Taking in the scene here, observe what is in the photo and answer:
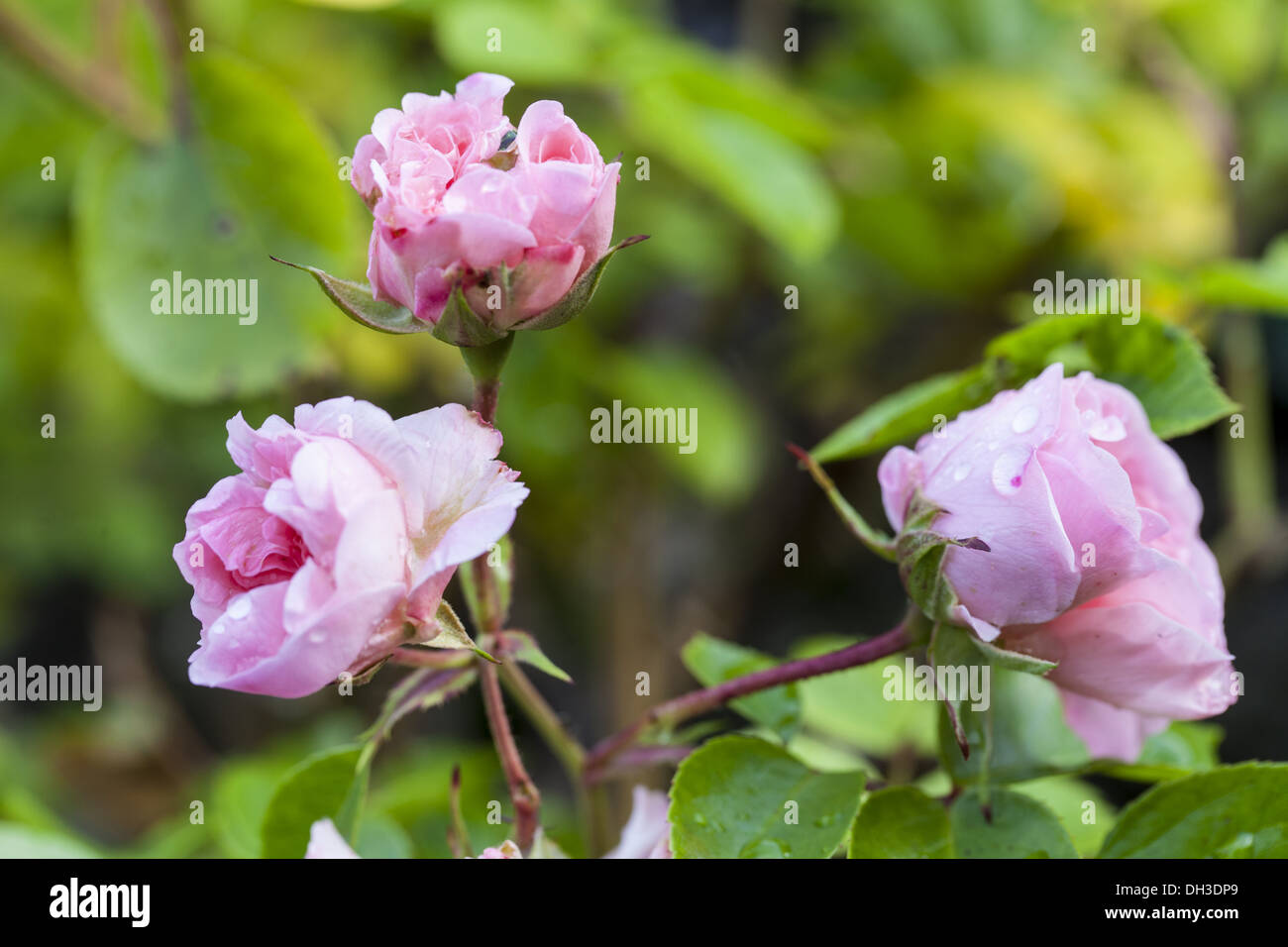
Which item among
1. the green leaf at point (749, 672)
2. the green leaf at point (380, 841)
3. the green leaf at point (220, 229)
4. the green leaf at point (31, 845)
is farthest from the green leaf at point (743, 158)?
the green leaf at point (31, 845)

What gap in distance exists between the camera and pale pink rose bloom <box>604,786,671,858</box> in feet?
1.40

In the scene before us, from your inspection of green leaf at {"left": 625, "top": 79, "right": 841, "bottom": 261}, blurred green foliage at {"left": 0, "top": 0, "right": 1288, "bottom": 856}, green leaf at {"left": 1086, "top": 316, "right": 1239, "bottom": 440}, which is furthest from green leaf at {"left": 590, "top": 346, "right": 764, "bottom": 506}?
green leaf at {"left": 1086, "top": 316, "right": 1239, "bottom": 440}

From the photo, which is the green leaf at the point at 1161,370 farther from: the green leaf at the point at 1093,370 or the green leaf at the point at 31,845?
the green leaf at the point at 31,845

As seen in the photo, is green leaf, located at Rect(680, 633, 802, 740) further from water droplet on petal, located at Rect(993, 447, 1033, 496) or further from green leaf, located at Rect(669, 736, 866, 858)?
water droplet on petal, located at Rect(993, 447, 1033, 496)

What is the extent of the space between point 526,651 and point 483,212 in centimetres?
16

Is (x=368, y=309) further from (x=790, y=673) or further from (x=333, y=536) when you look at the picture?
(x=790, y=673)

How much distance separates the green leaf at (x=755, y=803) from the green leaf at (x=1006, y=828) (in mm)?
53

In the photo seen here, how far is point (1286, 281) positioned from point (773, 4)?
0.95 m

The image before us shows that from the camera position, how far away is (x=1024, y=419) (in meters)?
0.38

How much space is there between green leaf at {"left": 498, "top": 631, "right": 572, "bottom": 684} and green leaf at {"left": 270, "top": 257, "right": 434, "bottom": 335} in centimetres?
12

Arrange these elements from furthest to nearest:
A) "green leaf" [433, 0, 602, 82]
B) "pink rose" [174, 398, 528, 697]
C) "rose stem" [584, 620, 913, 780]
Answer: "green leaf" [433, 0, 602, 82] < "rose stem" [584, 620, 913, 780] < "pink rose" [174, 398, 528, 697]

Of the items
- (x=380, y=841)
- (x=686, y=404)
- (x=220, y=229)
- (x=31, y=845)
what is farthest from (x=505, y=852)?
(x=686, y=404)

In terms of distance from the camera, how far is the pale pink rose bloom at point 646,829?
1.40 feet
